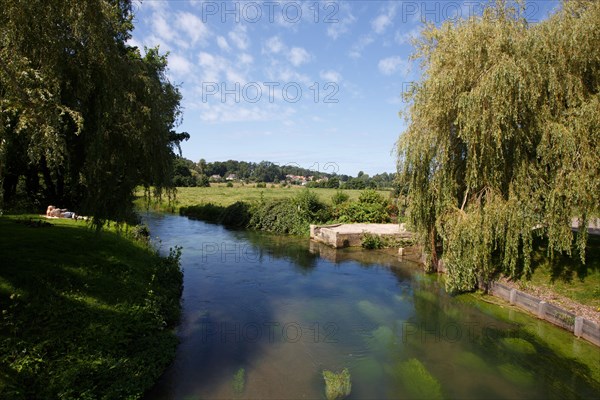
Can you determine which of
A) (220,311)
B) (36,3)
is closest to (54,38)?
(36,3)

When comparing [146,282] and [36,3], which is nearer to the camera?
[36,3]

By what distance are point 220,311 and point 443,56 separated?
13.2 metres

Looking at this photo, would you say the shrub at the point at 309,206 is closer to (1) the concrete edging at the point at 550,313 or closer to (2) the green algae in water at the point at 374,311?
(2) the green algae in water at the point at 374,311

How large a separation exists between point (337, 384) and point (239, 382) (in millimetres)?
2321

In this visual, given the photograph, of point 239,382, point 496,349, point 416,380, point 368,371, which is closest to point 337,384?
point 368,371

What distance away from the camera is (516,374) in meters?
9.56

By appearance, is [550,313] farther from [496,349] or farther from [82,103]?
[82,103]

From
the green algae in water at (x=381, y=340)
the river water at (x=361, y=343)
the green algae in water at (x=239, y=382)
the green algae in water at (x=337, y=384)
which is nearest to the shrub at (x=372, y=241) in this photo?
the river water at (x=361, y=343)

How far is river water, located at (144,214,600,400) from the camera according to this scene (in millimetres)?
8820

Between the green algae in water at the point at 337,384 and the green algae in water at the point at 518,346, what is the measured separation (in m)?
5.24

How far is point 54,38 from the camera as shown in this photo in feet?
25.1

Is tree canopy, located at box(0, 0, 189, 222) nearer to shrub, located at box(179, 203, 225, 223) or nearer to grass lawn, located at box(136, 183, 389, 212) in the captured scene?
grass lawn, located at box(136, 183, 389, 212)

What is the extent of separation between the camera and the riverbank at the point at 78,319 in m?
6.95

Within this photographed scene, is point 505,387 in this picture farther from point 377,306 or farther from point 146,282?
point 146,282
